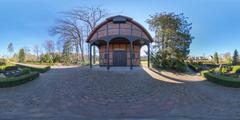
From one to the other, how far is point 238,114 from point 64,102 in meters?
8.51

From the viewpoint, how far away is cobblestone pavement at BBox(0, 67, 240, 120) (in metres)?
10.9

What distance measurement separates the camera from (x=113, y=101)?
13680mm

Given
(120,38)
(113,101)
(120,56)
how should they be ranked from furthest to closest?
(120,56) → (120,38) → (113,101)

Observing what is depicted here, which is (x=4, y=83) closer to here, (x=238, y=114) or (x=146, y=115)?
(x=146, y=115)

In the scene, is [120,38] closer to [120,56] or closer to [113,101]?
[120,56]

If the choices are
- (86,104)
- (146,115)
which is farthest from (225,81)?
(86,104)

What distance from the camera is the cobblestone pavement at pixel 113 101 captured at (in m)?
10.9

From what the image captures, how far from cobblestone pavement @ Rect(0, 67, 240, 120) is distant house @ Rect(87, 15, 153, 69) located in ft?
25.7

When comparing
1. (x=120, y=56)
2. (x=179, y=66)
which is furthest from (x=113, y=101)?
(x=179, y=66)

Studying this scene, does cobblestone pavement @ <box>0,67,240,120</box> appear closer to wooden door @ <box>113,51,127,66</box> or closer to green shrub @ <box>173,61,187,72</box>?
wooden door @ <box>113,51,127,66</box>

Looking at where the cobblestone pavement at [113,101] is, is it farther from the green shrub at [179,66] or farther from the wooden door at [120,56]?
the green shrub at [179,66]

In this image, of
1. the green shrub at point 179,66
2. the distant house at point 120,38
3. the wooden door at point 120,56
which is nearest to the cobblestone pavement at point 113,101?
the distant house at point 120,38

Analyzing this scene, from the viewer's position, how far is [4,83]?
1667cm

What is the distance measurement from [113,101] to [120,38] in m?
14.0
